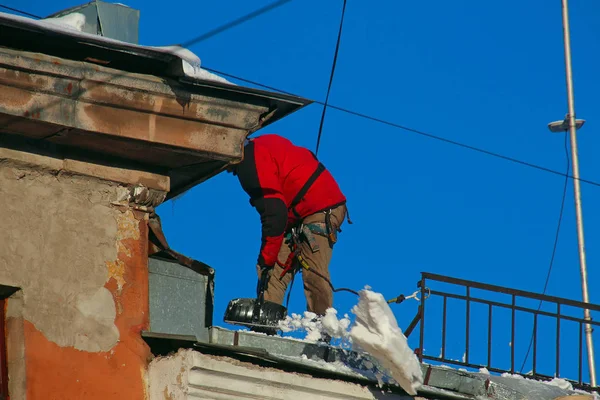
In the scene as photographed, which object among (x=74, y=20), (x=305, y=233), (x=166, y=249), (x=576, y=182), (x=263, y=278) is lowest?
(x=166, y=249)

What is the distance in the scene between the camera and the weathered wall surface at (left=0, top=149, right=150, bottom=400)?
24.4 feet

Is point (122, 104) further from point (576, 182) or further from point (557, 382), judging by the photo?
point (576, 182)

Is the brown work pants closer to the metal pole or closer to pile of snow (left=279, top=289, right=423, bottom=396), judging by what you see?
pile of snow (left=279, top=289, right=423, bottom=396)

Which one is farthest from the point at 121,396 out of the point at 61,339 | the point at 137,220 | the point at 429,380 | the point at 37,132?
the point at 429,380

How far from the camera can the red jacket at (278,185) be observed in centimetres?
931

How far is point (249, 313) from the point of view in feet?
28.5

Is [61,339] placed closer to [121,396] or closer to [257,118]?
[121,396]

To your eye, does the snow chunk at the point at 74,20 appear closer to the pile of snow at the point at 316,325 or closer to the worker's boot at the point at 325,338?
the pile of snow at the point at 316,325

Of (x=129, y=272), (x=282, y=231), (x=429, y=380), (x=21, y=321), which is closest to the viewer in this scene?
(x=21, y=321)

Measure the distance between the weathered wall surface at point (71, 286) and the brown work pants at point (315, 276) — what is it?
182 centimetres

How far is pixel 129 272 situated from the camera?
7926 mm

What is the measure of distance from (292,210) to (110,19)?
78.7 inches

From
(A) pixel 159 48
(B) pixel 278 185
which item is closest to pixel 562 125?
(B) pixel 278 185

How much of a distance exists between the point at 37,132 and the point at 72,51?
Result: 0.54 meters
